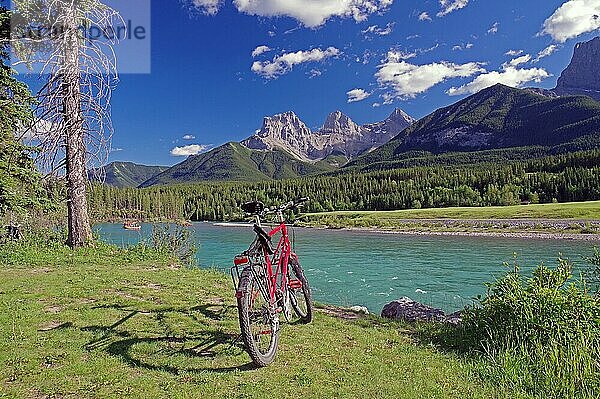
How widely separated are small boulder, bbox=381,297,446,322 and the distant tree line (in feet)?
294

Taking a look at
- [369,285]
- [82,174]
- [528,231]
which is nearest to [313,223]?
[528,231]

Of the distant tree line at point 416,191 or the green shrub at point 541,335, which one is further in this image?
the distant tree line at point 416,191

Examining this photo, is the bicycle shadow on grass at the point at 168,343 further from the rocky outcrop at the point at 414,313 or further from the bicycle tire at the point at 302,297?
the rocky outcrop at the point at 414,313

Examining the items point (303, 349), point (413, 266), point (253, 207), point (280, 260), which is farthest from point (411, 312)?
point (413, 266)

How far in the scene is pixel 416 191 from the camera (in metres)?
128

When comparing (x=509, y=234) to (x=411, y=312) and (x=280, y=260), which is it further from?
(x=280, y=260)

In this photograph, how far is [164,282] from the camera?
11.7m

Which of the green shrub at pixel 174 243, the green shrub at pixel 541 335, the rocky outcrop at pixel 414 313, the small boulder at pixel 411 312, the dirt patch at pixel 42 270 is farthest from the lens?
the green shrub at pixel 174 243

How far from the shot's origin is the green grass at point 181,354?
4.86 m

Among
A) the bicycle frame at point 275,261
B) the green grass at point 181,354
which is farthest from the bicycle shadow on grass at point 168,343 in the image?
the bicycle frame at point 275,261

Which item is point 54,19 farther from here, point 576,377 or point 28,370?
point 576,377

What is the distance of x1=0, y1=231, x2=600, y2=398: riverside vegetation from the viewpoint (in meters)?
4.86

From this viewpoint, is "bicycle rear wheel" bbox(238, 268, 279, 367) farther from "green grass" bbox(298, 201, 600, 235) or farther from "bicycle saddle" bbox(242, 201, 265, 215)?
"green grass" bbox(298, 201, 600, 235)

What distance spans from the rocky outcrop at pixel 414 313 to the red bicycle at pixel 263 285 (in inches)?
161
